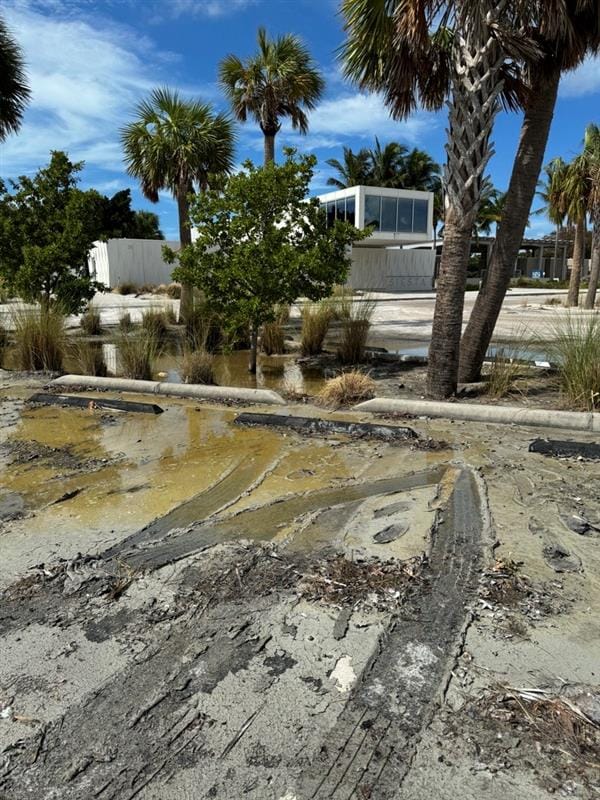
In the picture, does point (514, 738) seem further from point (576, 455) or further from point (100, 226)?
point (100, 226)

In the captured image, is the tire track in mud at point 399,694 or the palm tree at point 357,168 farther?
the palm tree at point 357,168

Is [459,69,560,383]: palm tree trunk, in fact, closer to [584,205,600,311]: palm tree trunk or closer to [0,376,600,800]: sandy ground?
[0,376,600,800]: sandy ground

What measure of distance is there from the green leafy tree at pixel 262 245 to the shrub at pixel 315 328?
2.37 metres

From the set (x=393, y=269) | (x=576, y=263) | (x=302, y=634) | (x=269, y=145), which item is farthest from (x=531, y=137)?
(x=393, y=269)

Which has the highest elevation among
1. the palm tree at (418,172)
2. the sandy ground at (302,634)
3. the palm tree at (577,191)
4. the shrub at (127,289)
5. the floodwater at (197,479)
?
the palm tree at (418,172)

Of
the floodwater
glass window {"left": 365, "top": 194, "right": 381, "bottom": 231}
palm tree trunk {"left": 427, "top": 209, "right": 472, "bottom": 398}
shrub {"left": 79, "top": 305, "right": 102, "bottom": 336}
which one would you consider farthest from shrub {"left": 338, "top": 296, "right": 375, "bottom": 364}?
glass window {"left": 365, "top": 194, "right": 381, "bottom": 231}

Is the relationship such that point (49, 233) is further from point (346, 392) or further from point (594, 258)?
point (594, 258)

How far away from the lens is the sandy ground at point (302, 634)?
210 cm

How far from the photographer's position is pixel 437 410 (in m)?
7.18

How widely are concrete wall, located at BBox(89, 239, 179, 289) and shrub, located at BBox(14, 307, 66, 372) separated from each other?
111ft

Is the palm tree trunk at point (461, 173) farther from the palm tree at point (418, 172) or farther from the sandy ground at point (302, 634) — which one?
the palm tree at point (418, 172)

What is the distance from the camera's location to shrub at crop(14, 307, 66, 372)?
1062cm

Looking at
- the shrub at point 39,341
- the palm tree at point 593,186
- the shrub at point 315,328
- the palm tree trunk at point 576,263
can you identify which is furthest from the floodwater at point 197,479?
the palm tree trunk at point 576,263

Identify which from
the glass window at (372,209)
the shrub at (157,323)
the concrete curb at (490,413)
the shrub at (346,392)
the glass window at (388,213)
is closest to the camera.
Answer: the concrete curb at (490,413)
